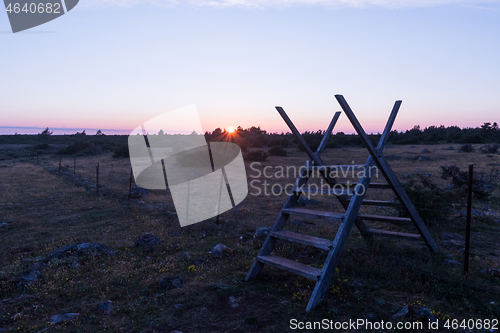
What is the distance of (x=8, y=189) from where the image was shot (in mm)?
13836

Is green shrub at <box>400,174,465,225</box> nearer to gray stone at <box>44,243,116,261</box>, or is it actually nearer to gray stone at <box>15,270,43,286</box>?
gray stone at <box>44,243,116,261</box>

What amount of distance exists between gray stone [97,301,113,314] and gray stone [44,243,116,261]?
2.02 m

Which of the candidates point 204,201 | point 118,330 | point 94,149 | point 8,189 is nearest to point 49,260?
point 118,330

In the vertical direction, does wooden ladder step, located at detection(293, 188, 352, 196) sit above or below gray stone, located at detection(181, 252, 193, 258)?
above

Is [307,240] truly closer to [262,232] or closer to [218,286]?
[218,286]

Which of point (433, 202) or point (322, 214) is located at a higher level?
point (322, 214)

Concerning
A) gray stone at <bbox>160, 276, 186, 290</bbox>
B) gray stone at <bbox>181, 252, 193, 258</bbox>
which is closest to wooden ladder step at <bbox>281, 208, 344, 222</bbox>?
gray stone at <bbox>160, 276, 186, 290</bbox>

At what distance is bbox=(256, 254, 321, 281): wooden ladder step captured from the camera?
153 inches

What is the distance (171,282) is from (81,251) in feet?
7.89

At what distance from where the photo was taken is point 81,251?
5828mm

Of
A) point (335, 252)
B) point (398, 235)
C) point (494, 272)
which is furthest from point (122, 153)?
point (494, 272)

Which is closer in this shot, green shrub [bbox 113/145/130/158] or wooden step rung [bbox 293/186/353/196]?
wooden step rung [bbox 293/186/353/196]

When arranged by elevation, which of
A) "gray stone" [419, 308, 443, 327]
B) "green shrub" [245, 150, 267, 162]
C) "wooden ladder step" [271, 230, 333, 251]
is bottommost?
"gray stone" [419, 308, 443, 327]

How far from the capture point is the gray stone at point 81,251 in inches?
227
